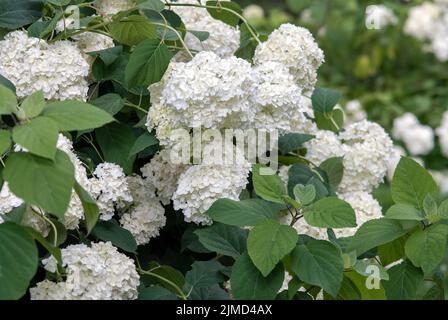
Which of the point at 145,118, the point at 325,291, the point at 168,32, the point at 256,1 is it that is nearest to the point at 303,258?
the point at 325,291

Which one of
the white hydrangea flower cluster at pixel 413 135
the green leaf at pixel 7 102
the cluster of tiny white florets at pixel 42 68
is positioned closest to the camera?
the green leaf at pixel 7 102

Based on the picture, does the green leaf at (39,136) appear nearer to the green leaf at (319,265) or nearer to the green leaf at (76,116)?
the green leaf at (76,116)

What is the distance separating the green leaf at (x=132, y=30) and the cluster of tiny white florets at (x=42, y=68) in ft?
0.31

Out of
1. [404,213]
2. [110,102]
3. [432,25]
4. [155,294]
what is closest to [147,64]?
[110,102]

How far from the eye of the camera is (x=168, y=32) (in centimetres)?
163

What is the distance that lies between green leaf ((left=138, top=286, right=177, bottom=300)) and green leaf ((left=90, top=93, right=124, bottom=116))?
0.37 metres

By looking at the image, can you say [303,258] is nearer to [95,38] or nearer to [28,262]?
[28,262]

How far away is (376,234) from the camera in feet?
4.21

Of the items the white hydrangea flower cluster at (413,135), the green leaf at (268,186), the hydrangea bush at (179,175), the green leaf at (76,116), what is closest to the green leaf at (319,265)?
the hydrangea bush at (179,175)

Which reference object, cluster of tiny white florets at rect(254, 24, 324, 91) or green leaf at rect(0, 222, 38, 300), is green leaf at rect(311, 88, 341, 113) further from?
green leaf at rect(0, 222, 38, 300)

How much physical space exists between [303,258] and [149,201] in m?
0.40

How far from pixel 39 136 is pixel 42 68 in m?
0.41

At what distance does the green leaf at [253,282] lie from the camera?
4.09 feet

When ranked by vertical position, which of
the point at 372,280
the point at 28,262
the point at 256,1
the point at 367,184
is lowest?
the point at 256,1
